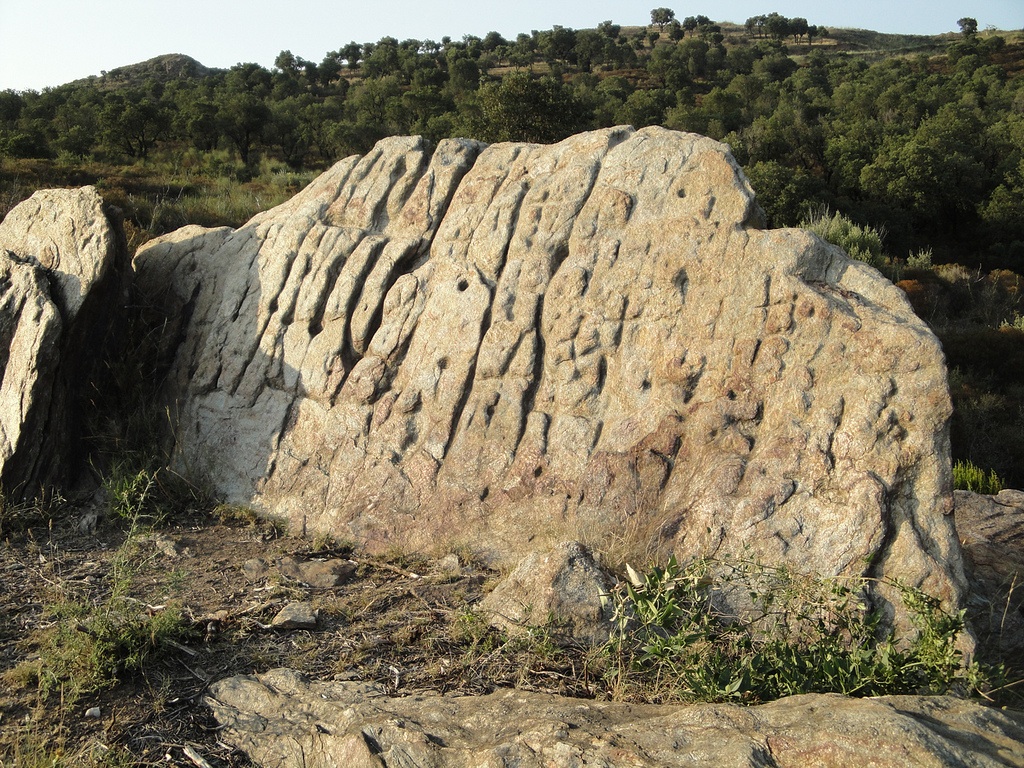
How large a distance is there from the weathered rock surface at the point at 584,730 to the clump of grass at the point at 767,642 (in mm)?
335

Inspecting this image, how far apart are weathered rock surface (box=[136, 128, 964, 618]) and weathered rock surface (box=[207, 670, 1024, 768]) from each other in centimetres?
155

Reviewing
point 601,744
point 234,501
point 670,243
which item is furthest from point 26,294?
point 601,744

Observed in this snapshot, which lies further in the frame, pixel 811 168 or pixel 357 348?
pixel 811 168

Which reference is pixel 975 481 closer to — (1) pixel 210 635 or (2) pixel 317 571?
(2) pixel 317 571

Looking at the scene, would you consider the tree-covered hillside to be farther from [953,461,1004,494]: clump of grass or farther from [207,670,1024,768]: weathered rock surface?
[207,670,1024,768]: weathered rock surface

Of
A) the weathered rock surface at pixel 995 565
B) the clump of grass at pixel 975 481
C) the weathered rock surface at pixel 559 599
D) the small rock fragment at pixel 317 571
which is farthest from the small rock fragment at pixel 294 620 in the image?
the clump of grass at pixel 975 481

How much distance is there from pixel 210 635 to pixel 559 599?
1880 millimetres

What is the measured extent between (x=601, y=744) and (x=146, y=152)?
28.9 metres

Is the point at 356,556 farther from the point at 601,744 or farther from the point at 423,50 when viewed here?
the point at 423,50

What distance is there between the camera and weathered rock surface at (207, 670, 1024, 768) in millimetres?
2854

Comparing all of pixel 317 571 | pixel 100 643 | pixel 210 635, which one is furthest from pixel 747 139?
pixel 100 643

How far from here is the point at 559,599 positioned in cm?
457

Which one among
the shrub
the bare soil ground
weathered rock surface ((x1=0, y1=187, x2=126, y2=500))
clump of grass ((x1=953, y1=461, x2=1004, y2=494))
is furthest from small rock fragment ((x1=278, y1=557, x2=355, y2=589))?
A: the shrub

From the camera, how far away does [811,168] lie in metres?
30.3
